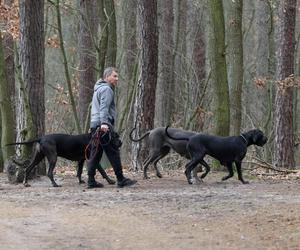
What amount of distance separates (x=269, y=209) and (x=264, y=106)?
70.3 feet

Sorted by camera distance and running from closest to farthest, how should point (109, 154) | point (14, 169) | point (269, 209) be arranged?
point (269, 209) < point (109, 154) < point (14, 169)

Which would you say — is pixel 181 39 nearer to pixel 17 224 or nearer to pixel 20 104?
pixel 20 104

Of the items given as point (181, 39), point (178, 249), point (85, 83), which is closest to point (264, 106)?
point (181, 39)

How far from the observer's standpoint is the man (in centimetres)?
1293

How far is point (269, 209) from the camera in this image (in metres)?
10.8

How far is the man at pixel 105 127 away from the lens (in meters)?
12.9


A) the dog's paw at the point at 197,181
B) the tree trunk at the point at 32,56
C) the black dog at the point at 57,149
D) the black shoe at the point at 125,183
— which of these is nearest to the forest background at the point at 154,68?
the tree trunk at the point at 32,56

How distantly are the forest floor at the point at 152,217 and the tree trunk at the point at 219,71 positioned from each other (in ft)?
10.2

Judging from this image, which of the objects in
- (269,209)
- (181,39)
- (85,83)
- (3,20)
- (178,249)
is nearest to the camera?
(178,249)

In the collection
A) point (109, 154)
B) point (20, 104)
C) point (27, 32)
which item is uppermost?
point (27, 32)

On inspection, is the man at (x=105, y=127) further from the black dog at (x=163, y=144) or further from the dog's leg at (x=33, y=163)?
the black dog at (x=163, y=144)

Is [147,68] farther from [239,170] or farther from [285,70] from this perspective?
[239,170]

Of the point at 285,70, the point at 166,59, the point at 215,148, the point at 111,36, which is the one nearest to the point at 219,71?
the point at 285,70

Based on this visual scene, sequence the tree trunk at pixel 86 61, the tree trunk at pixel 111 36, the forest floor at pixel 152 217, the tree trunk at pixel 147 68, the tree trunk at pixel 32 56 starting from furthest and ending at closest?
the tree trunk at pixel 86 61 < the tree trunk at pixel 111 36 < the tree trunk at pixel 147 68 < the tree trunk at pixel 32 56 < the forest floor at pixel 152 217
